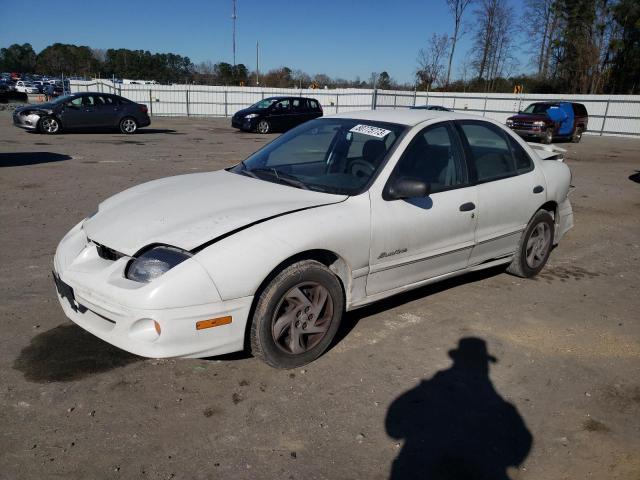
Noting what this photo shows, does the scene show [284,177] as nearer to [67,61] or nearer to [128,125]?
[128,125]

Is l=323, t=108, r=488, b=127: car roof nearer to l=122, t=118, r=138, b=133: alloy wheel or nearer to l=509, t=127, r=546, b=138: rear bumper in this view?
l=122, t=118, r=138, b=133: alloy wheel

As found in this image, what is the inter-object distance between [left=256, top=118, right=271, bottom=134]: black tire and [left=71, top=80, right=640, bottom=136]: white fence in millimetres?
8356

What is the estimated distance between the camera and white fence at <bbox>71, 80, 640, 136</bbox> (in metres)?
28.0

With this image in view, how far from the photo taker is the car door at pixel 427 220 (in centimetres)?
357

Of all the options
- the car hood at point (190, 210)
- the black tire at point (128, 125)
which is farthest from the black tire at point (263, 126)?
the car hood at point (190, 210)

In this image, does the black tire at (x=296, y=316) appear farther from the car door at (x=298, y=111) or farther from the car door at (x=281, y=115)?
the car door at (x=298, y=111)

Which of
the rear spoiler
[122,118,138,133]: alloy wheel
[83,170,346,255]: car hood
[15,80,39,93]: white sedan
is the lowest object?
[122,118,138,133]: alloy wheel

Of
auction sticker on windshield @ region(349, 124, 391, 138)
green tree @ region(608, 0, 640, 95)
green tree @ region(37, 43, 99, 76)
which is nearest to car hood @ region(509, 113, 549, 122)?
auction sticker on windshield @ region(349, 124, 391, 138)

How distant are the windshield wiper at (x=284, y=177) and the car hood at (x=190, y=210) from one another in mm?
80

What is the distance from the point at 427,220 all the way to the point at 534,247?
1873 millimetres

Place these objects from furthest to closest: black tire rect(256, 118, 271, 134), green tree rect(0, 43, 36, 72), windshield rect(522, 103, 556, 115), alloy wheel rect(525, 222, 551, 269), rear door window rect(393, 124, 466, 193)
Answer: green tree rect(0, 43, 36, 72) → windshield rect(522, 103, 556, 115) → black tire rect(256, 118, 271, 134) → alloy wheel rect(525, 222, 551, 269) → rear door window rect(393, 124, 466, 193)

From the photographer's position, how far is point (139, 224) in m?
3.20

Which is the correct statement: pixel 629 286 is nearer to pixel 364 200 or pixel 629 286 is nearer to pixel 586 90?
pixel 364 200

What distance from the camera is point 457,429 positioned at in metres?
2.81
